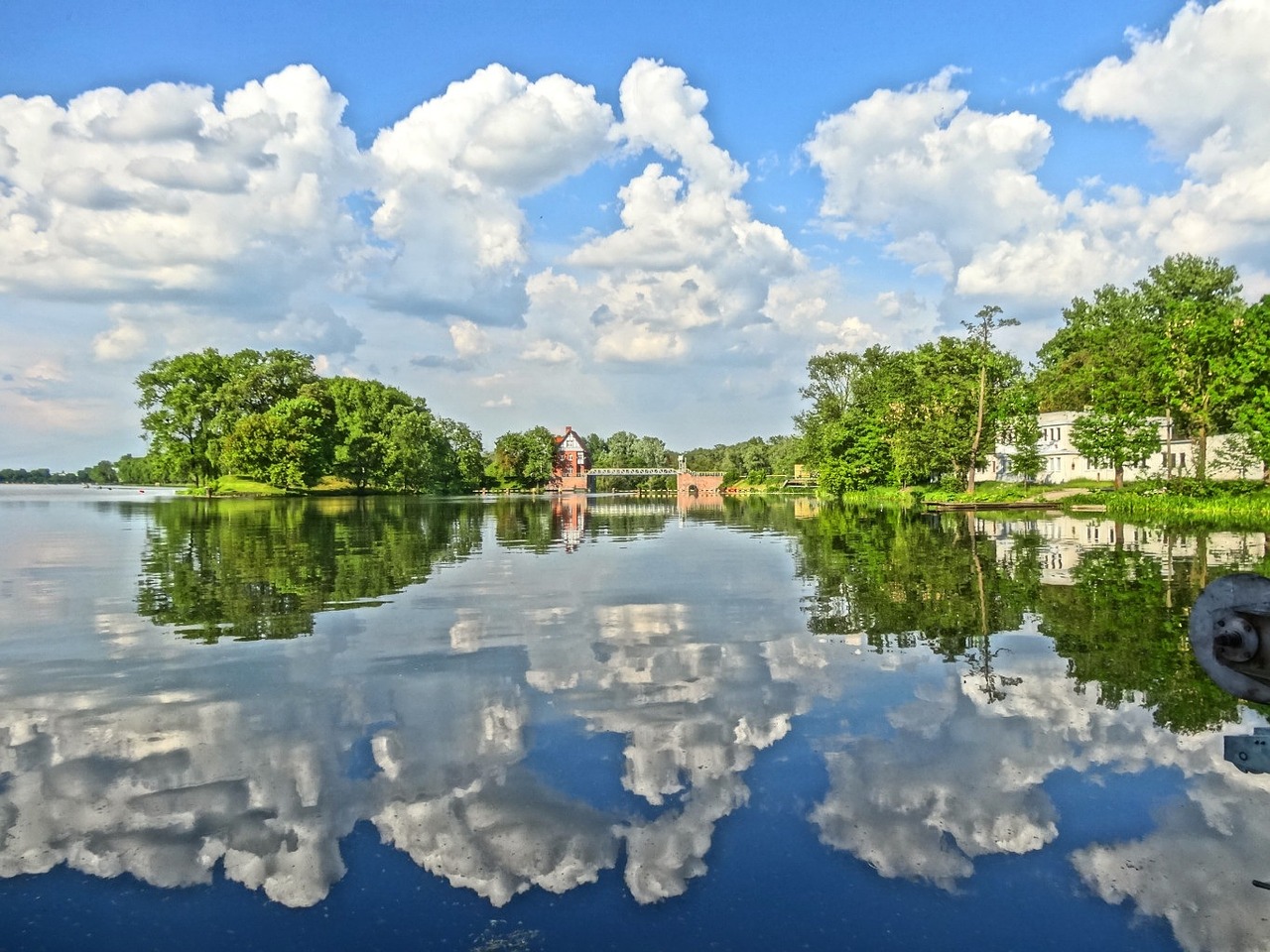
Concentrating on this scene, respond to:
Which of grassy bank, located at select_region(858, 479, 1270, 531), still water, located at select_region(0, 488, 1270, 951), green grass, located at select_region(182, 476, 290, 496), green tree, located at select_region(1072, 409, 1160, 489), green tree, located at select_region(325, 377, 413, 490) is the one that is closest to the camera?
still water, located at select_region(0, 488, 1270, 951)

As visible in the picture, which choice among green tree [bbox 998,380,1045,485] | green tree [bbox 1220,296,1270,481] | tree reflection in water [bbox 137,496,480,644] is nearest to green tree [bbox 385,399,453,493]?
tree reflection in water [bbox 137,496,480,644]

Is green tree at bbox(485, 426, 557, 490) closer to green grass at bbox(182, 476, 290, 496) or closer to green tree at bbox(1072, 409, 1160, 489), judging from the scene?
green grass at bbox(182, 476, 290, 496)

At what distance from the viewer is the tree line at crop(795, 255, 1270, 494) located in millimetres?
54969

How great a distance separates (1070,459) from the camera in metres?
87.4

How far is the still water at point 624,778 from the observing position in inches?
247

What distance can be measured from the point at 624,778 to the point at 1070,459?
297 ft

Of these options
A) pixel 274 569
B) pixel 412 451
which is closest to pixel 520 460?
pixel 412 451

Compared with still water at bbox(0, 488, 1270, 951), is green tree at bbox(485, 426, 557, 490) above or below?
above

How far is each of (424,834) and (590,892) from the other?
5.86ft

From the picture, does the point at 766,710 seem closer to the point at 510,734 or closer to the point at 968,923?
the point at 510,734

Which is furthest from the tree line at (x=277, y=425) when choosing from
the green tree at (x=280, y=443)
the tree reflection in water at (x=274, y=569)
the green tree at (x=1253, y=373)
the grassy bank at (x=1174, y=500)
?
the green tree at (x=1253, y=373)

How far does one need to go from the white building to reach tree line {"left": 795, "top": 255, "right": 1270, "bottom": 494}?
1746mm

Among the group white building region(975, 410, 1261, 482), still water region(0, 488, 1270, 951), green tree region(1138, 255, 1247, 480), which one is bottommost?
still water region(0, 488, 1270, 951)

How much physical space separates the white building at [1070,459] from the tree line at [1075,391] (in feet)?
5.73
